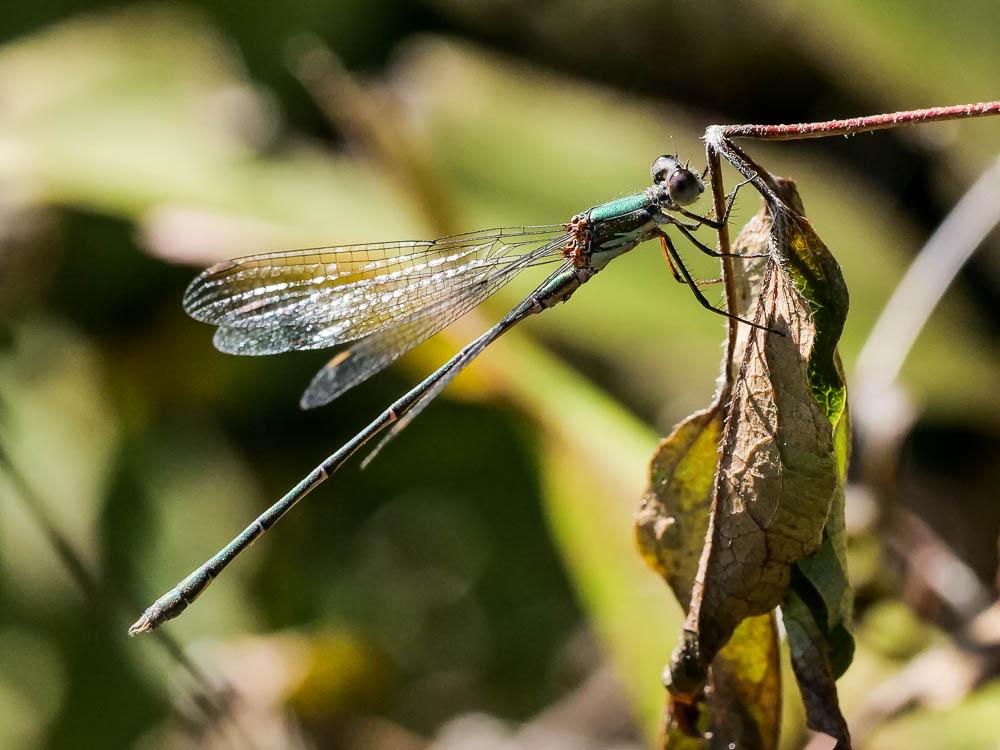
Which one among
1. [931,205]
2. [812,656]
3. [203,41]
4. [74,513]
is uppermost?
[203,41]

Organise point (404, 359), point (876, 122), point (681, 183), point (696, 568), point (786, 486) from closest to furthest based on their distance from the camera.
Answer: point (876, 122), point (786, 486), point (696, 568), point (681, 183), point (404, 359)

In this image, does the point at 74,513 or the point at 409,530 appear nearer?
the point at 74,513

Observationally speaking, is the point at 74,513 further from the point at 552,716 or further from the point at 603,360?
the point at 603,360

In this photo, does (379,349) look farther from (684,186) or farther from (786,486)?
(786,486)

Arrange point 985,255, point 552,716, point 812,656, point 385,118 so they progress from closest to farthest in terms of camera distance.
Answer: point 812,656 → point 385,118 → point 552,716 → point 985,255

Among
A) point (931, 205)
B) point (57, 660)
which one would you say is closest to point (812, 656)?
point (57, 660)

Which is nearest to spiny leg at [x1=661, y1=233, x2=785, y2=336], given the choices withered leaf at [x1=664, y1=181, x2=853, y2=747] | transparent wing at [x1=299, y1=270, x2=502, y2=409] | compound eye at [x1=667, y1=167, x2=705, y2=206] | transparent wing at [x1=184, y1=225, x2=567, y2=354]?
withered leaf at [x1=664, y1=181, x2=853, y2=747]

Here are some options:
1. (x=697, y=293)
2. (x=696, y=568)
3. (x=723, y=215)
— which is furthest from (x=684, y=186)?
(x=696, y=568)

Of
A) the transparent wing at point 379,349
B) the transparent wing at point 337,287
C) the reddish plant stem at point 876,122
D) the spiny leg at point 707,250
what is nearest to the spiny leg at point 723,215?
the spiny leg at point 707,250
